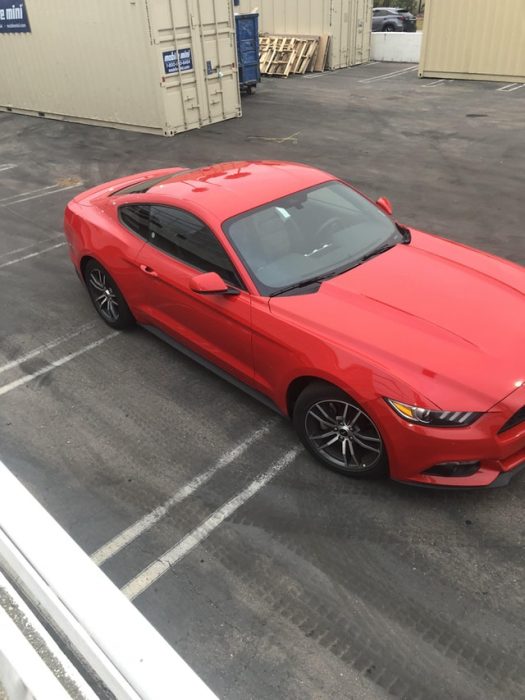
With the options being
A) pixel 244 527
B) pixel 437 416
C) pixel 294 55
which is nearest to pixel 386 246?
pixel 437 416

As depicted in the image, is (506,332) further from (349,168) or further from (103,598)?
(349,168)

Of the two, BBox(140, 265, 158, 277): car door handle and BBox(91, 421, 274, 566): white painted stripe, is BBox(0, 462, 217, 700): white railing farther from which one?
BBox(140, 265, 158, 277): car door handle

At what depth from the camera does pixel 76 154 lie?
1224cm

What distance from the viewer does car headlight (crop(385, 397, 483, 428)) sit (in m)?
2.97

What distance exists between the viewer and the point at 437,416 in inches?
118

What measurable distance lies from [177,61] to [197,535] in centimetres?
1225

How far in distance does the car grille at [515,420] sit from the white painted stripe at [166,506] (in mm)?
1706

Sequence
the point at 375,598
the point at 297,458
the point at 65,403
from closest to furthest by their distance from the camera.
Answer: the point at 375,598 < the point at 297,458 < the point at 65,403

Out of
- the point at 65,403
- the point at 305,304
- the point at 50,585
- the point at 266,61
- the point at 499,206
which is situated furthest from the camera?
the point at 266,61

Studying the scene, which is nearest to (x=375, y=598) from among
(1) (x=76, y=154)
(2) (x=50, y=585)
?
(2) (x=50, y=585)

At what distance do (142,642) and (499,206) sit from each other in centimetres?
843

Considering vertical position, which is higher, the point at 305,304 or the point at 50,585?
the point at 50,585

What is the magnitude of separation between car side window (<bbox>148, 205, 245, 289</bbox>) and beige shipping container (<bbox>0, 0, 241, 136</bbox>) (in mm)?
9534

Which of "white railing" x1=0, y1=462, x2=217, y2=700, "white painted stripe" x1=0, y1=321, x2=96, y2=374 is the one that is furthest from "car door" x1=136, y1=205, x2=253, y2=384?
"white railing" x1=0, y1=462, x2=217, y2=700
